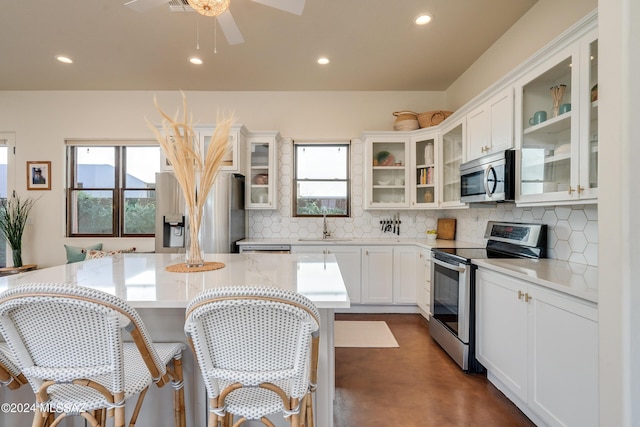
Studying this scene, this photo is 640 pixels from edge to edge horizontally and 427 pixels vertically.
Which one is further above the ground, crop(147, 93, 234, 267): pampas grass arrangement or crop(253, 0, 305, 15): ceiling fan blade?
crop(253, 0, 305, 15): ceiling fan blade

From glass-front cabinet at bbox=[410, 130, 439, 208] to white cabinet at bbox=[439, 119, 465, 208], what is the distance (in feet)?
0.33

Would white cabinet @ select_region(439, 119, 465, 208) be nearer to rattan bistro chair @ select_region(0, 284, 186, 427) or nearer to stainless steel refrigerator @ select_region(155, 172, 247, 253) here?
stainless steel refrigerator @ select_region(155, 172, 247, 253)

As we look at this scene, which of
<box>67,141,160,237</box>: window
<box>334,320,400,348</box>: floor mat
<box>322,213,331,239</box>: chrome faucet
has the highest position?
<box>67,141,160,237</box>: window

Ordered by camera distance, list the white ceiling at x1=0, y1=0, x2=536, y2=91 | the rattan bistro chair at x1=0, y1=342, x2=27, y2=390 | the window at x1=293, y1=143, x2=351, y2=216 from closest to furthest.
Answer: the rattan bistro chair at x1=0, y1=342, x2=27, y2=390 < the white ceiling at x1=0, y1=0, x2=536, y2=91 < the window at x1=293, y1=143, x2=351, y2=216

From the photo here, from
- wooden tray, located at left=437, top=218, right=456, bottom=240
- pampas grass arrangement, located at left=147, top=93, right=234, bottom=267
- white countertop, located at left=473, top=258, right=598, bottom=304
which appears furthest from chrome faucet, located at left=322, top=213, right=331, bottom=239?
pampas grass arrangement, located at left=147, top=93, right=234, bottom=267

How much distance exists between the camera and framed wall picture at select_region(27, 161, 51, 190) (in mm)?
3889

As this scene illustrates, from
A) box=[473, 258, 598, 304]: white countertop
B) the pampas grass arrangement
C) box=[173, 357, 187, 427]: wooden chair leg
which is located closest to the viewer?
box=[173, 357, 187, 427]: wooden chair leg

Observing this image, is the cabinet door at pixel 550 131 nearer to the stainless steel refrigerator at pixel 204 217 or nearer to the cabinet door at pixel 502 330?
the cabinet door at pixel 502 330

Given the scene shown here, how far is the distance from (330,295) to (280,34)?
251 cm

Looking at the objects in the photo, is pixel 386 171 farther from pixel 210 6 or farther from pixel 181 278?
pixel 181 278

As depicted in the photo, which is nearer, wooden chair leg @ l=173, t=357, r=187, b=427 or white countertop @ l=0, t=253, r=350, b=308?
white countertop @ l=0, t=253, r=350, b=308

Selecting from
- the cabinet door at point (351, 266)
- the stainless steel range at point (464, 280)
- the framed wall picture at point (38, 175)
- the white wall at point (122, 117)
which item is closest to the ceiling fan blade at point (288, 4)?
the stainless steel range at point (464, 280)

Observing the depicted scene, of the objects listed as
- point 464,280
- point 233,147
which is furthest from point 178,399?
point 233,147

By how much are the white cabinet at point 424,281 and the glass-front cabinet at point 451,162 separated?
62 centimetres
